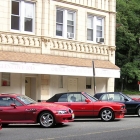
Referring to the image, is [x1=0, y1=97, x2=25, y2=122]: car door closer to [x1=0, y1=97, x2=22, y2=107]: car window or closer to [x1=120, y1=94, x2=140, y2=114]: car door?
[x1=0, y1=97, x2=22, y2=107]: car window

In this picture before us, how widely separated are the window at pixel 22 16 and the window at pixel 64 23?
7.30 feet

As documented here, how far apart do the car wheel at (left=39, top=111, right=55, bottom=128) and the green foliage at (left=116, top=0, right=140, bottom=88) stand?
1475 inches

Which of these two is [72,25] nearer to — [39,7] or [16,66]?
[39,7]

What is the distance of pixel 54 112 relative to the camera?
1703cm

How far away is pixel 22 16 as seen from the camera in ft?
89.1

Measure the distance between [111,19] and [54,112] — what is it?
17.1 m

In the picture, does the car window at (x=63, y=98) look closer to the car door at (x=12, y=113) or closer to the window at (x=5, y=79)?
the car door at (x=12, y=113)

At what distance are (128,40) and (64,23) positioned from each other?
85.1 feet

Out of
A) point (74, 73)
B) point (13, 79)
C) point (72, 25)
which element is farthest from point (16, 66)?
point (72, 25)

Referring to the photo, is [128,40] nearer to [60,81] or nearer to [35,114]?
[60,81]

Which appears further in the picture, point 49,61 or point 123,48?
point 123,48

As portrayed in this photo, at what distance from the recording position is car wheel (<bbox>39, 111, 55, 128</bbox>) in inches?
673

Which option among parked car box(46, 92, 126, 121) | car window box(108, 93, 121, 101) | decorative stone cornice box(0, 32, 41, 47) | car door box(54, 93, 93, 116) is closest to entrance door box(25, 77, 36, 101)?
decorative stone cornice box(0, 32, 41, 47)

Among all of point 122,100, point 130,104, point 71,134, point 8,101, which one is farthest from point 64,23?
point 71,134
